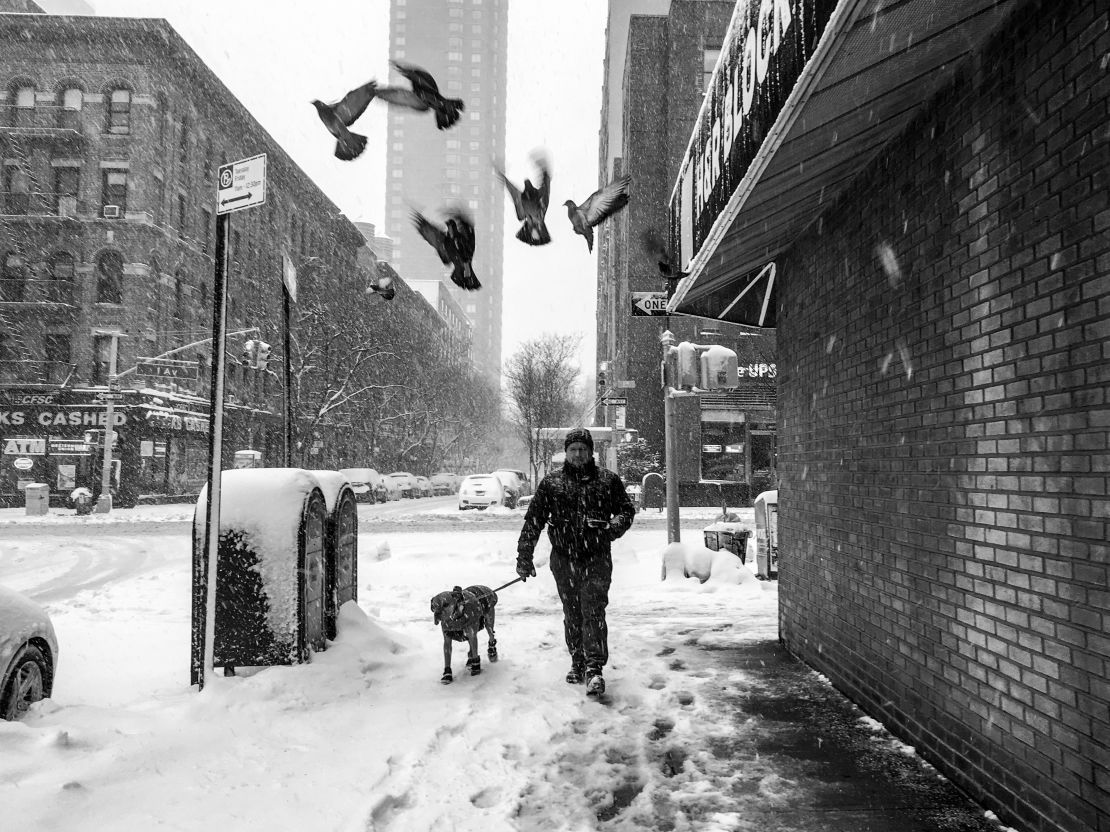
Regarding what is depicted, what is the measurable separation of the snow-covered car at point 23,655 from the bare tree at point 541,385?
3792cm

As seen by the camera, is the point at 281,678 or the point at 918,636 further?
the point at 281,678

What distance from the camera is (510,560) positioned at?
43.0 feet

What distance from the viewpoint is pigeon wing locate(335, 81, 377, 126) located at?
19.8 feet

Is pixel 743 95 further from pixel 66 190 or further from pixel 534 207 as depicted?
pixel 66 190

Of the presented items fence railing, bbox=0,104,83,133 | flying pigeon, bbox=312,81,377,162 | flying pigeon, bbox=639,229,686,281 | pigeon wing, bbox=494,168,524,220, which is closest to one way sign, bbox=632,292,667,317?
flying pigeon, bbox=639,229,686,281

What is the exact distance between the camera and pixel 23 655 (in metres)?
4.30

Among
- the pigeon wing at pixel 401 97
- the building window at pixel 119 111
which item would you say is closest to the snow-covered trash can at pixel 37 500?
the building window at pixel 119 111

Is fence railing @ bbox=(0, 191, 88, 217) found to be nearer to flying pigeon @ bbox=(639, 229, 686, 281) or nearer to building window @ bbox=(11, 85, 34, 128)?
building window @ bbox=(11, 85, 34, 128)

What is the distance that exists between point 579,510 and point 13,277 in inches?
1416

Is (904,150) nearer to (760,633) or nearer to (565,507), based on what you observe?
(565,507)

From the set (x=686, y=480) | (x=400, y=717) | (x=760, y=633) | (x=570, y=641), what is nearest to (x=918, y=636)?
(x=570, y=641)

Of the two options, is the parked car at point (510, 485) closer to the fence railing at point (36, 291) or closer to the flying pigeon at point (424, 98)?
the fence railing at point (36, 291)

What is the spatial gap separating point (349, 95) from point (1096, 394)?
209 inches

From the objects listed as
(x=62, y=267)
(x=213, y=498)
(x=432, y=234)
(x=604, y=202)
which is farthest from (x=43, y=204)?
(x=213, y=498)
